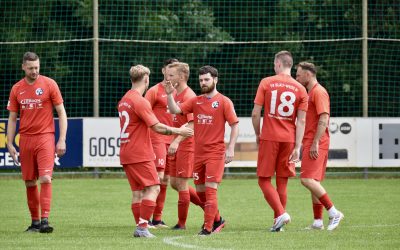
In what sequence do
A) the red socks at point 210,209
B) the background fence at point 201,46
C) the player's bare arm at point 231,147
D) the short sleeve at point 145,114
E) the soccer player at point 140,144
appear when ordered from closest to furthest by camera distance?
1. the short sleeve at point 145,114
2. the soccer player at point 140,144
3. the red socks at point 210,209
4. the player's bare arm at point 231,147
5. the background fence at point 201,46

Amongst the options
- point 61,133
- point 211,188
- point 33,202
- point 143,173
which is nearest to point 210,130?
point 211,188

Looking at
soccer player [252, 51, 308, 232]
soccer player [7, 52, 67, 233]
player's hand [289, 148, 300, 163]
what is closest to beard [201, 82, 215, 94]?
soccer player [252, 51, 308, 232]

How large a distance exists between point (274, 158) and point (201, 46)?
14.3m

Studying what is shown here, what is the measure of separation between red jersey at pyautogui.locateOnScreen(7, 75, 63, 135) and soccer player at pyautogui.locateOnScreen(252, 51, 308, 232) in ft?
7.73

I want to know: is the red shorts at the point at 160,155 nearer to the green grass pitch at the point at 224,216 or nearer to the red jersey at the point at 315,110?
the green grass pitch at the point at 224,216

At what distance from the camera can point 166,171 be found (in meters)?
14.7

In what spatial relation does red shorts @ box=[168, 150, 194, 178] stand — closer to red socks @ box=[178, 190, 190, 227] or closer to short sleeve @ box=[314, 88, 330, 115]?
red socks @ box=[178, 190, 190, 227]

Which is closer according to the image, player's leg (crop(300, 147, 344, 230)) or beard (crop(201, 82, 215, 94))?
beard (crop(201, 82, 215, 94))

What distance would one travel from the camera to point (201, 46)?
89.0 feet

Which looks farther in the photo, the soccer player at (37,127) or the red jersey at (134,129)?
the soccer player at (37,127)

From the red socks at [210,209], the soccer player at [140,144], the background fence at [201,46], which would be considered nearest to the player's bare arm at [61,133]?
the soccer player at [140,144]

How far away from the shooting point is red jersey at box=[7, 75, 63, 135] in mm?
13109

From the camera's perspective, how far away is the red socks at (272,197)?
1278 cm

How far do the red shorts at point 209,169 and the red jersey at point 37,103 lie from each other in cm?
177
